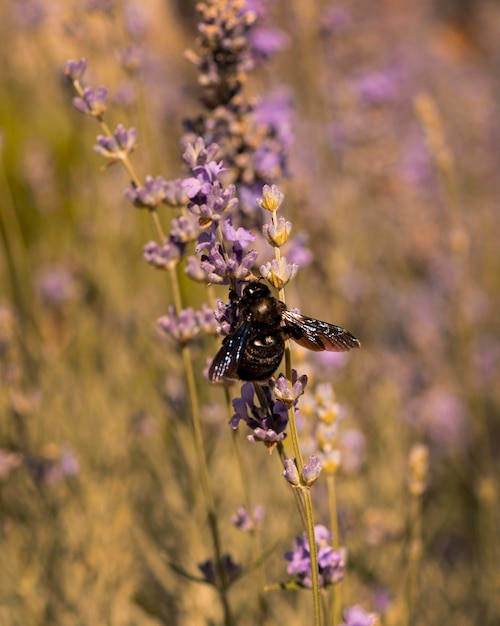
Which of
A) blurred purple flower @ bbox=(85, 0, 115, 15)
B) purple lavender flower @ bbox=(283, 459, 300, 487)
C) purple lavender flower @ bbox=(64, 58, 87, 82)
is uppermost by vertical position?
blurred purple flower @ bbox=(85, 0, 115, 15)

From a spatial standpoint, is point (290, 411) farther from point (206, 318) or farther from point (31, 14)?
point (31, 14)

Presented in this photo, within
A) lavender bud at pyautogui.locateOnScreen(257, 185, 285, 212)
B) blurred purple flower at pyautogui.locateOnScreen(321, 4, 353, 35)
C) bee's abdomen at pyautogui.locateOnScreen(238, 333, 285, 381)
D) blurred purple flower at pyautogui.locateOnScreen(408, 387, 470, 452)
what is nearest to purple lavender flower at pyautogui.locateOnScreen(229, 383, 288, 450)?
bee's abdomen at pyautogui.locateOnScreen(238, 333, 285, 381)

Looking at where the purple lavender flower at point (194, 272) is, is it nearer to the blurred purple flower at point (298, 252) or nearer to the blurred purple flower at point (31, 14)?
the blurred purple flower at point (298, 252)

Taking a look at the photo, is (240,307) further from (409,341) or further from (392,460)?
(409,341)

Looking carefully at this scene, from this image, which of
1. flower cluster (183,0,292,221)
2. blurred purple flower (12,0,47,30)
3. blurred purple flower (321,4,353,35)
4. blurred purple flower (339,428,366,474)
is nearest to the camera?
flower cluster (183,0,292,221)

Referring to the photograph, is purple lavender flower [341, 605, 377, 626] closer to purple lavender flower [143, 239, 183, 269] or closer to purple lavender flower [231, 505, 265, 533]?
purple lavender flower [231, 505, 265, 533]

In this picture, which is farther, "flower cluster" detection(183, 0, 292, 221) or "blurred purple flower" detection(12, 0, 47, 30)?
"blurred purple flower" detection(12, 0, 47, 30)

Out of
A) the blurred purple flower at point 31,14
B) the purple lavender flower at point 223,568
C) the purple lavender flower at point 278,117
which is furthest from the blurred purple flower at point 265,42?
the blurred purple flower at point 31,14
